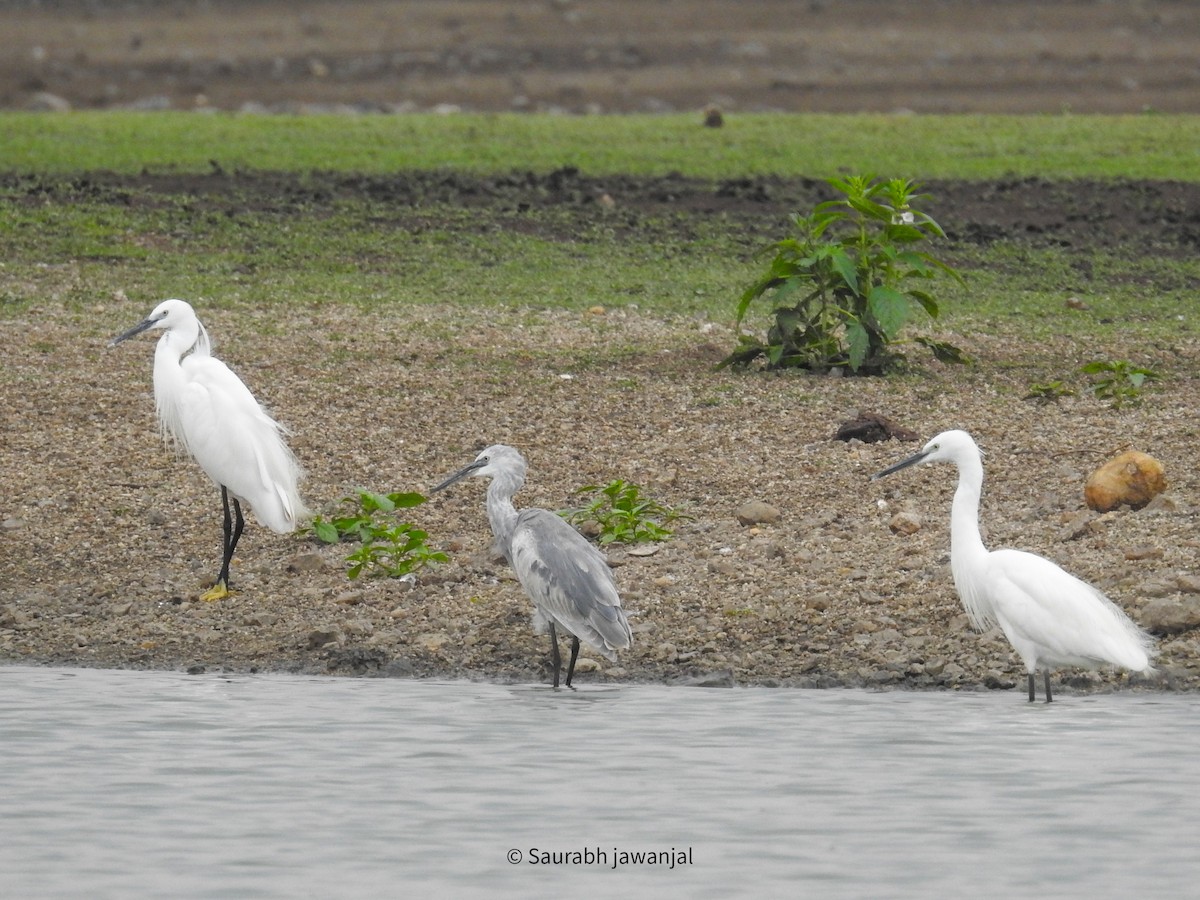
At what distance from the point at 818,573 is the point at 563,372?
4042 mm

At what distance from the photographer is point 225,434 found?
1091cm

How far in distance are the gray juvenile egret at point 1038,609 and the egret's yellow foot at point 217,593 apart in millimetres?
3535

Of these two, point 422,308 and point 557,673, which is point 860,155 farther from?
point 557,673

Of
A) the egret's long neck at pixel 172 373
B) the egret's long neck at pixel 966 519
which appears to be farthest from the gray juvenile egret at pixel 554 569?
the egret's long neck at pixel 172 373

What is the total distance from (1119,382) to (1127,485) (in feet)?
8.31

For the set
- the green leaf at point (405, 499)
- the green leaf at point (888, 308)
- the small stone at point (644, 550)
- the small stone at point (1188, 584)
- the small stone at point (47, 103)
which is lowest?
the small stone at point (644, 550)

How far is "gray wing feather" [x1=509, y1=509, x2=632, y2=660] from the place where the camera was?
929 cm

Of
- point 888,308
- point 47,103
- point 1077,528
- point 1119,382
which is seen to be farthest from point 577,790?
point 47,103

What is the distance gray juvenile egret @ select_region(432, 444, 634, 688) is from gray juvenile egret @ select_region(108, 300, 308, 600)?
3.88ft

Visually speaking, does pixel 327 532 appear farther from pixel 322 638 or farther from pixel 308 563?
pixel 322 638

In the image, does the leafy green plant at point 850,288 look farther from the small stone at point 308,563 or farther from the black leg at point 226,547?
the black leg at point 226,547

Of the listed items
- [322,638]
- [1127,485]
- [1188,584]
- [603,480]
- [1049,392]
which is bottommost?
[322,638]

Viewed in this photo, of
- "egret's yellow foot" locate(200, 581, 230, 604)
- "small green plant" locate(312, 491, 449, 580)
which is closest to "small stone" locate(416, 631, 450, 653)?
"small green plant" locate(312, 491, 449, 580)

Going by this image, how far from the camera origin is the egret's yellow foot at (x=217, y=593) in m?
10.6
